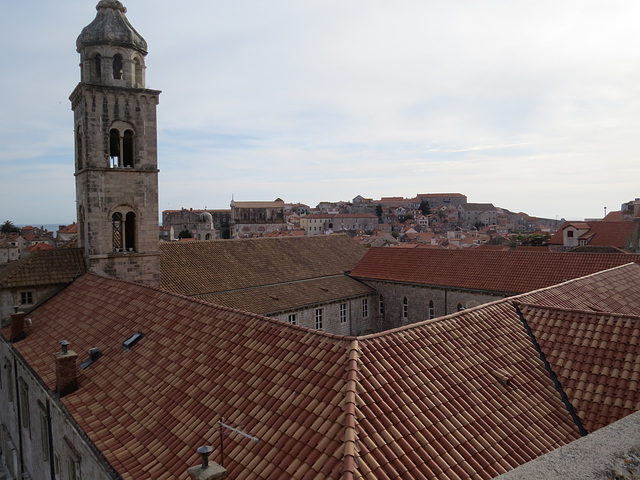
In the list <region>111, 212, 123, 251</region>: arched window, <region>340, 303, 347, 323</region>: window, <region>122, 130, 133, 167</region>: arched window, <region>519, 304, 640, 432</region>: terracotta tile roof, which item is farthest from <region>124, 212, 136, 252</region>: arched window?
<region>519, 304, 640, 432</region>: terracotta tile roof

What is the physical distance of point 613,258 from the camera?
2209cm

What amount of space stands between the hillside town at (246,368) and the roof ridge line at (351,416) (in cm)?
3

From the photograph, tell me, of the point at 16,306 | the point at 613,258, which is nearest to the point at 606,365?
the point at 613,258

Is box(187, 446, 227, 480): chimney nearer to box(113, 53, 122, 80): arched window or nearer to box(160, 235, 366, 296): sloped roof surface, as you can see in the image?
box(160, 235, 366, 296): sloped roof surface

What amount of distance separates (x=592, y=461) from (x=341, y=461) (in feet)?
11.0

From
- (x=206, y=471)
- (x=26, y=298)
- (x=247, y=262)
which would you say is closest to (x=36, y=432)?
(x=26, y=298)

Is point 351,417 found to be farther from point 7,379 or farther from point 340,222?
point 340,222

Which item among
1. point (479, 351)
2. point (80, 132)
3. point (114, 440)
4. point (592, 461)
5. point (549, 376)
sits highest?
point (80, 132)

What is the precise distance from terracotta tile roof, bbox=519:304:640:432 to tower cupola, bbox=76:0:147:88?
17.4 meters

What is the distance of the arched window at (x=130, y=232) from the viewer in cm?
1945

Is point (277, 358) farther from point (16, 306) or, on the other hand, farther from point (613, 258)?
point (613, 258)

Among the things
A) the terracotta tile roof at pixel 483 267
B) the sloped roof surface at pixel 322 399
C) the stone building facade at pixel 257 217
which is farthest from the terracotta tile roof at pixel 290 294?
the stone building facade at pixel 257 217

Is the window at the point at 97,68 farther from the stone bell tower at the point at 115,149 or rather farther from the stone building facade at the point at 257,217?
the stone building facade at the point at 257,217

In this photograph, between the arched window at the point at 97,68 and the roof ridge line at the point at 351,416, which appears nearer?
the roof ridge line at the point at 351,416
